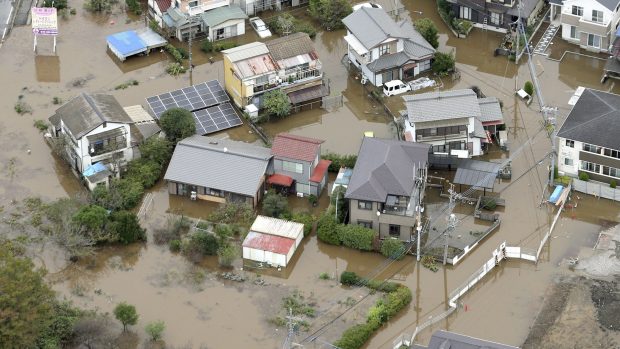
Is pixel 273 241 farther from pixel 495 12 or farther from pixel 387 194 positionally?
pixel 495 12

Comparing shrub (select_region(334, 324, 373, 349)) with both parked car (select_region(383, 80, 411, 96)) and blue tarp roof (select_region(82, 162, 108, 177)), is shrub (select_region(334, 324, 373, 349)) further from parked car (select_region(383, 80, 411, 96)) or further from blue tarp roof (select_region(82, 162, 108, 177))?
parked car (select_region(383, 80, 411, 96))

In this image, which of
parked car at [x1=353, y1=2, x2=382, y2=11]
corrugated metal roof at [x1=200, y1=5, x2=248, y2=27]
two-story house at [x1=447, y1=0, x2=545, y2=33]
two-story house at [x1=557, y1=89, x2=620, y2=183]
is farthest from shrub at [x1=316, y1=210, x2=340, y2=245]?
two-story house at [x1=447, y1=0, x2=545, y2=33]

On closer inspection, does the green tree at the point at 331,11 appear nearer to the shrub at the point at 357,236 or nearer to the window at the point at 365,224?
the window at the point at 365,224

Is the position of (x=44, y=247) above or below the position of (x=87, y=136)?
below

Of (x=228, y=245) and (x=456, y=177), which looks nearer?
(x=228, y=245)

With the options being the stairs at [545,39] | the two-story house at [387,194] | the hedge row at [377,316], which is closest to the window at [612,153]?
the two-story house at [387,194]

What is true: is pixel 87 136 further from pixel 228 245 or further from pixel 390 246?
pixel 390 246

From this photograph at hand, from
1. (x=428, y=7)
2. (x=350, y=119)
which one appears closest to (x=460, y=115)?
(x=350, y=119)
